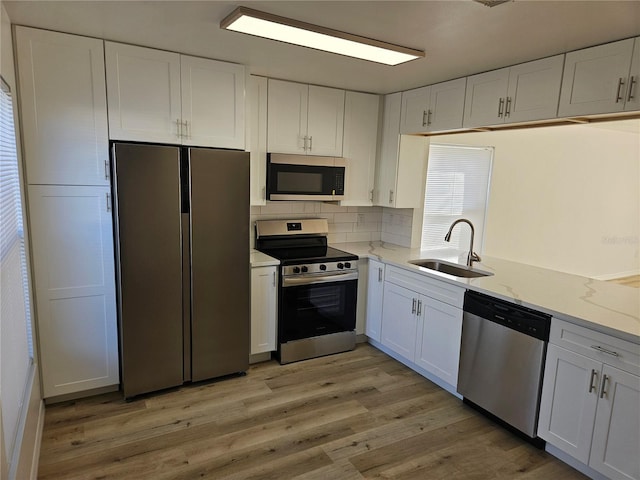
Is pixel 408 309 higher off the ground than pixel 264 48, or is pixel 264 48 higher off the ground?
pixel 264 48

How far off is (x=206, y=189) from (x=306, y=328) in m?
1.46

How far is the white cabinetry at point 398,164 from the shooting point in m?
3.82

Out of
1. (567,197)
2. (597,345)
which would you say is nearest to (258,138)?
(597,345)

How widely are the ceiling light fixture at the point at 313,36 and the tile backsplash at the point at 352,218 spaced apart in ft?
5.48

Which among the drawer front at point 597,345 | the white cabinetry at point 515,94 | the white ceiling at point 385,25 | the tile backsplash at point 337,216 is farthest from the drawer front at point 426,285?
the white ceiling at point 385,25

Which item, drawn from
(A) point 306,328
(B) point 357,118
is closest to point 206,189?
(A) point 306,328

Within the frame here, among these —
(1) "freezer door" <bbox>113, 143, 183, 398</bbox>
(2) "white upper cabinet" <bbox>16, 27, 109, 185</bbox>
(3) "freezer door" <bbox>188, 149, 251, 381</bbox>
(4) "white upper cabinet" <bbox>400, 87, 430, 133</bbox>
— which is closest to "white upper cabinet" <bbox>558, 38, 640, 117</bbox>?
(4) "white upper cabinet" <bbox>400, 87, 430, 133</bbox>

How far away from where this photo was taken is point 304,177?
141 inches

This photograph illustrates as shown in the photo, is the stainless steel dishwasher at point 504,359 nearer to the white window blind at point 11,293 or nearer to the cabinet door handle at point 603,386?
the cabinet door handle at point 603,386

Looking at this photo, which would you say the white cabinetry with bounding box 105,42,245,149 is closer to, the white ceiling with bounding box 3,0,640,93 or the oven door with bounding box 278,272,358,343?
the white ceiling with bounding box 3,0,640,93

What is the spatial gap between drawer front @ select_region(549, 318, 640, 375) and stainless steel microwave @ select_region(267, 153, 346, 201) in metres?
2.09

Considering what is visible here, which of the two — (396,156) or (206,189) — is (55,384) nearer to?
(206,189)

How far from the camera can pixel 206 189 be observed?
2836 millimetres

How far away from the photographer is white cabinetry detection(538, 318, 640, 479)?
1.96 meters
